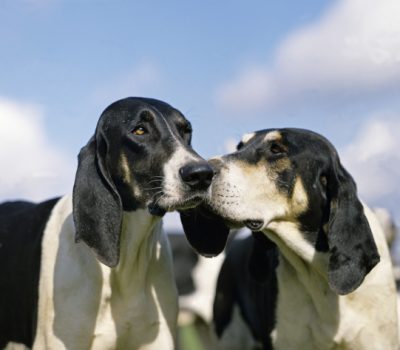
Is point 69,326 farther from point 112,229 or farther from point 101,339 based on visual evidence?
point 112,229

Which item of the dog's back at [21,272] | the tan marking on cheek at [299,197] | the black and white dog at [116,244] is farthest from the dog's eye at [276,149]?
the dog's back at [21,272]

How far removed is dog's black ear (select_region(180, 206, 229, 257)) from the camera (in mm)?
6543

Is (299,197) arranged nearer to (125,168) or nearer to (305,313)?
(305,313)

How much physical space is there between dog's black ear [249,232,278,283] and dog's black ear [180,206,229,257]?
0.58 metres

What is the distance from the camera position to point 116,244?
6.15m

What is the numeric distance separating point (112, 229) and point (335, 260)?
4.93ft

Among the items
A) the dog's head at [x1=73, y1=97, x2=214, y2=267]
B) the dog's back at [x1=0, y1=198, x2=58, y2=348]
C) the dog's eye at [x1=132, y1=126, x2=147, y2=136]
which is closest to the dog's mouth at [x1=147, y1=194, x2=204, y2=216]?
the dog's head at [x1=73, y1=97, x2=214, y2=267]

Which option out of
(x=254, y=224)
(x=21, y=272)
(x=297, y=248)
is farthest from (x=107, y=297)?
(x=297, y=248)

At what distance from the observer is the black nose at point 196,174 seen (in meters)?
5.73

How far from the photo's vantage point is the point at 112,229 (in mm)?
6172

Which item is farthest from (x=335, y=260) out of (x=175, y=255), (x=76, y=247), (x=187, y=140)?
(x=175, y=255)

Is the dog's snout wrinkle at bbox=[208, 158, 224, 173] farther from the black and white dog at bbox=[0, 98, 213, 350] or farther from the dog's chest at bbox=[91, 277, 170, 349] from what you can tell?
the dog's chest at bbox=[91, 277, 170, 349]

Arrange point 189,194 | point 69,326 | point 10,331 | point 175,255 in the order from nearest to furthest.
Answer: point 189,194 → point 69,326 → point 10,331 → point 175,255

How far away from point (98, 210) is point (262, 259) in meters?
1.56
